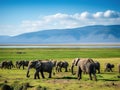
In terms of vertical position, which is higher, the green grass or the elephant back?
the elephant back

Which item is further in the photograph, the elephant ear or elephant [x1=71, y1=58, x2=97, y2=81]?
the elephant ear

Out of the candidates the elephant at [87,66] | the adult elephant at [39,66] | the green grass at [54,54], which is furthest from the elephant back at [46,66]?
the green grass at [54,54]

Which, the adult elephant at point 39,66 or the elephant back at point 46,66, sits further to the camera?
the elephant back at point 46,66

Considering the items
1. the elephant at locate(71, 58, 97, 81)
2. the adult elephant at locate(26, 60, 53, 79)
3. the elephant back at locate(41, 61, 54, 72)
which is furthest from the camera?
the elephant back at locate(41, 61, 54, 72)

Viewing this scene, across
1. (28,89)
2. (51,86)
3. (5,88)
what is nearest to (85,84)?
(51,86)

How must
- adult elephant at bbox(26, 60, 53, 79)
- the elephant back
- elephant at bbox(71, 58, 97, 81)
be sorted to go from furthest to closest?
the elephant back, adult elephant at bbox(26, 60, 53, 79), elephant at bbox(71, 58, 97, 81)

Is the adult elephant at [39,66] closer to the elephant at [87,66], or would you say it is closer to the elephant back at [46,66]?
the elephant back at [46,66]

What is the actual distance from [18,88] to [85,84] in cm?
579

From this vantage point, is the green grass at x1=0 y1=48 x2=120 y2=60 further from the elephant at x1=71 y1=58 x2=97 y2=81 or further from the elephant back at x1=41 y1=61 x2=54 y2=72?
the elephant at x1=71 y1=58 x2=97 y2=81

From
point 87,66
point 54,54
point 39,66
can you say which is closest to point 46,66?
point 39,66

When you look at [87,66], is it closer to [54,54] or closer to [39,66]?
[39,66]

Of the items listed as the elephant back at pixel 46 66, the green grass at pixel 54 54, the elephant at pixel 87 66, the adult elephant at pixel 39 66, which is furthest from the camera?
the green grass at pixel 54 54

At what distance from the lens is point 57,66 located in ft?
126

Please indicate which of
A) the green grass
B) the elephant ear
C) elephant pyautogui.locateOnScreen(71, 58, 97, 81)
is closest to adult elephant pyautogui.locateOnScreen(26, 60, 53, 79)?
the elephant ear
